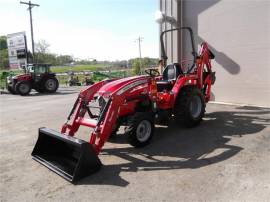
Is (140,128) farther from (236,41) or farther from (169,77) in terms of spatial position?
(236,41)

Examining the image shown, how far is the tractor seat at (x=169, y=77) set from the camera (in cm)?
634

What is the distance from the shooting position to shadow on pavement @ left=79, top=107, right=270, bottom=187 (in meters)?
4.16

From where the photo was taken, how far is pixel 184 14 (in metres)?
10.0

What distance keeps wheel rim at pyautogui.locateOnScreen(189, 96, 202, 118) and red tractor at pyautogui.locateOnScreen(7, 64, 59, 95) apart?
12.7 meters

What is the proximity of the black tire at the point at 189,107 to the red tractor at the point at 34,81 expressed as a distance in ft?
41.7

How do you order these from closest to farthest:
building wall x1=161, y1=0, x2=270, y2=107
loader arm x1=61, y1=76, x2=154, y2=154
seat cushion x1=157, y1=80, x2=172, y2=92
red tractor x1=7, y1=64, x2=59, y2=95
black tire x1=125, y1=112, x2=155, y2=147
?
loader arm x1=61, y1=76, x2=154, y2=154, black tire x1=125, y1=112, x2=155, y2=147, seat cushion x1=157, y1=80, x2=172, y2=92, building wall x1=161, y1=0, x2=270, y2=107, red tractor x1=7, y1=64, x2=59, y2=95

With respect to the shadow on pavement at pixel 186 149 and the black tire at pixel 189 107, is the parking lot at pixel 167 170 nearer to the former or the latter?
the shadow on pavement at pixel 186 149

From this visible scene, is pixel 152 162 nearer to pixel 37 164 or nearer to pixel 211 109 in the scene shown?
pixel 37 164

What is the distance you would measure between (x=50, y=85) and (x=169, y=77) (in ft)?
40.9

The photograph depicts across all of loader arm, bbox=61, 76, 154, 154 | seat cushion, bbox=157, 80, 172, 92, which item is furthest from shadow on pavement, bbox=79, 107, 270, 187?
seat cushion, bbox=157, 80, 172, 92

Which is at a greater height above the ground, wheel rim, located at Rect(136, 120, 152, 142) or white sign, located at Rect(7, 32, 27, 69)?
white sign, located at Rect(7, 32, 27, 69)

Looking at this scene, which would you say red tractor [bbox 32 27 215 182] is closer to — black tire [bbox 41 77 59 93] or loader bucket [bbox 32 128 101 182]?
loader bucket [bbox 32 128 101 182]

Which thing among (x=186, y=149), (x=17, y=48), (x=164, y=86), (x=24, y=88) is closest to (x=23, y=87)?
(x=24, y=88)

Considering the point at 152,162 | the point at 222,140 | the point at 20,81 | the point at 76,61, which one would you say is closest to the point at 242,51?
the point at 222,140
